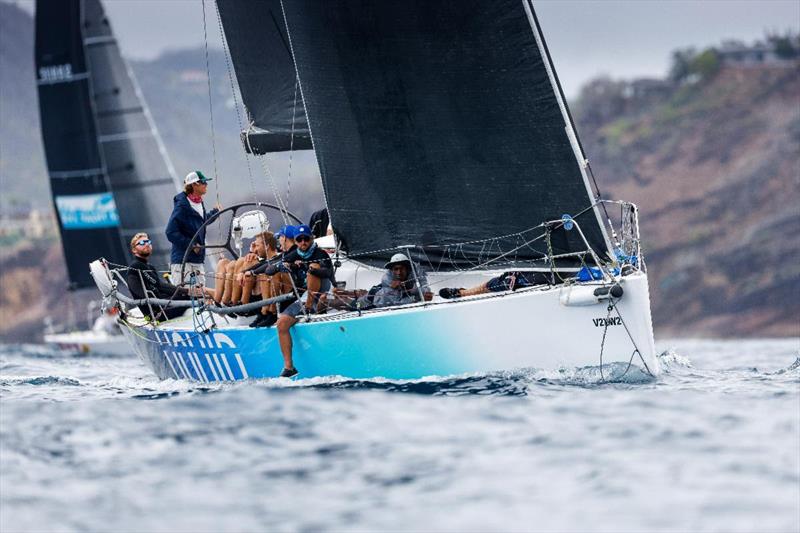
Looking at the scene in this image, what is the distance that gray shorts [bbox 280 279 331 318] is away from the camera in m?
14.0

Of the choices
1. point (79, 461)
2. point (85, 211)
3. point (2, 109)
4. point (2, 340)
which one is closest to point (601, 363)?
point (79, 461)

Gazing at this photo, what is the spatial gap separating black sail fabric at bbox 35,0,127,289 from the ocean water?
19462 millimetres

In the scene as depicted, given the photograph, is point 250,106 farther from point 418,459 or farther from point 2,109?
point 2,109

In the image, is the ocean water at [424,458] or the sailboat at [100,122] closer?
the ocean water at [424,458]

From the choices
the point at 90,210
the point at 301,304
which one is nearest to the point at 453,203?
the point at 301,304

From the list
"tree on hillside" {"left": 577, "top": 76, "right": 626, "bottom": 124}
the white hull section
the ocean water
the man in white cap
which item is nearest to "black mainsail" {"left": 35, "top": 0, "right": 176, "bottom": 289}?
the man in white cap

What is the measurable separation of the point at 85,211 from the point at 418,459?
24174 millimetres

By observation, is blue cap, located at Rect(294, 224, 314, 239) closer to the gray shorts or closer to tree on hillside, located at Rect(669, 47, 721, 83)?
the gray shorts

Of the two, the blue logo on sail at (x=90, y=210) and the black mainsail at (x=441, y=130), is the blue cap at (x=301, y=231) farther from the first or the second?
the blue logo on sail at (x=90, y=210)

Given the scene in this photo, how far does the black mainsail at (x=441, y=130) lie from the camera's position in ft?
42.9

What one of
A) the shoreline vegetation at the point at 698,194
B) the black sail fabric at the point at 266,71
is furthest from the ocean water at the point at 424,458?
the shoreline vegetation at the point at 698,194

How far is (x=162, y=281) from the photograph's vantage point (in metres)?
16.8

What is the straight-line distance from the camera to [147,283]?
54.3ft

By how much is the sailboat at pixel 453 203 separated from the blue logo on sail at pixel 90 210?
17003mm
